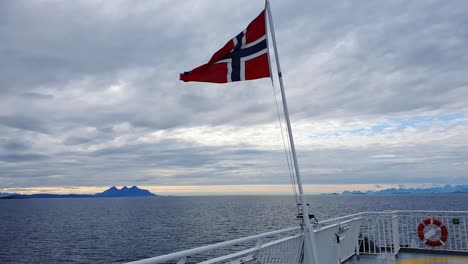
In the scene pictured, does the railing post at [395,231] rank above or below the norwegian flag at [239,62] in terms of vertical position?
below

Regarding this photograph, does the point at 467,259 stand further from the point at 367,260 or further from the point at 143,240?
the point at 143,240

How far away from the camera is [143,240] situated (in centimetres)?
4853

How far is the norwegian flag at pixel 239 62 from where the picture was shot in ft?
20.4

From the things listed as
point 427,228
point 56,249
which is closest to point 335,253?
point 427,228

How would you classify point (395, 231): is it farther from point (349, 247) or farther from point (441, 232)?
point (349, 247)

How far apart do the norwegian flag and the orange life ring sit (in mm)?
7157

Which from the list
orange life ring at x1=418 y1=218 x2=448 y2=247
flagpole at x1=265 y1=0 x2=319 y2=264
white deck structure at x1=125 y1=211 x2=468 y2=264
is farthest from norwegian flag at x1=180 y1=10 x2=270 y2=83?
orange life ring at x1=418 y1=218 x2=448 y2=247

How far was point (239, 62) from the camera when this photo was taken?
20.5ft

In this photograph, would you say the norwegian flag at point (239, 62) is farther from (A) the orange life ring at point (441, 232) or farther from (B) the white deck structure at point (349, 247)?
(A) the orange life ring at point (441, 232)

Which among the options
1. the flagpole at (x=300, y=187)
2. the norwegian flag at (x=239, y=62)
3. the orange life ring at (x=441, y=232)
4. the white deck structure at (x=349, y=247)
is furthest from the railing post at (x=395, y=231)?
the norwegian flag at (x=239, y=62)

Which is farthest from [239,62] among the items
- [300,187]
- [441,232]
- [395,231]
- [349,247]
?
[441,232]

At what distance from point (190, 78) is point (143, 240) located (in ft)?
151

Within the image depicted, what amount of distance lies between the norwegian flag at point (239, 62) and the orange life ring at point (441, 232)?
7.16 m

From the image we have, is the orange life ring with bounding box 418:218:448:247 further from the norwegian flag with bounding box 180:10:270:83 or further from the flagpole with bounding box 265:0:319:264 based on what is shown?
the norwegian flag with bounding box 180:10:270:83
